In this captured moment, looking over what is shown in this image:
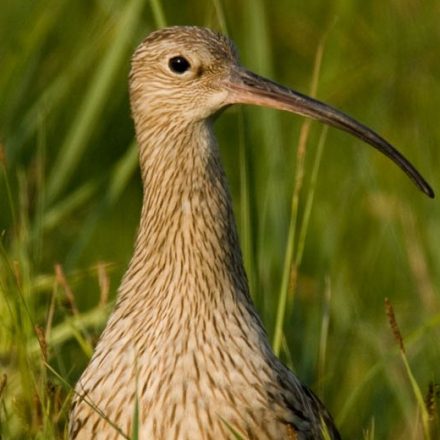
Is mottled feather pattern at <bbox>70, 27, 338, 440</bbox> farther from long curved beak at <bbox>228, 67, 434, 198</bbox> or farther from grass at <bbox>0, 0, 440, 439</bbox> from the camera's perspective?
grass at <bbox>0, 0, 440, 439</bbox>

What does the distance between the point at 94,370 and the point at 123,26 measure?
1.81 meters

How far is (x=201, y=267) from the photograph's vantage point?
556 cm

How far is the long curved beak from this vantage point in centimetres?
562

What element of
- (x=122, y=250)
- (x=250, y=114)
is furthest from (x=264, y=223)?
A: (x=122, y=250)

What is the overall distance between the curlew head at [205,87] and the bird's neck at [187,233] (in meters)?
0.07

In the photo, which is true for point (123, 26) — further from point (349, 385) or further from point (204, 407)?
point (204, 407)

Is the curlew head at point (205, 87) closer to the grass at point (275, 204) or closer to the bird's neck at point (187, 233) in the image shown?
the bird's neck at point (187, 233)

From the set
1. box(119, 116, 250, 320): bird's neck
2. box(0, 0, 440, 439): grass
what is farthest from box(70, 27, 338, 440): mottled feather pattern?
box(0, 0, 440, 439): grass

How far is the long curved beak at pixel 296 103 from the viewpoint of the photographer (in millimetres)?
5617

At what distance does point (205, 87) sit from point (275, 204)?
117 centimetres

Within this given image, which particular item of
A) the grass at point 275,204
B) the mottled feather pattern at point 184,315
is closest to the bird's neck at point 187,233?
the mottled feather pattern at point 184,315

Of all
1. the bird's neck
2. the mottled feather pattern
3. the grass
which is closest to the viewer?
the mottled feather pattern

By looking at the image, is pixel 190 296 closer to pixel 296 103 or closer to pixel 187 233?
pixel 187 233

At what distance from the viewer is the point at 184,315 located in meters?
5.49
